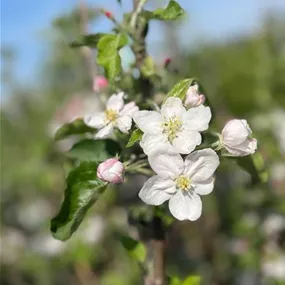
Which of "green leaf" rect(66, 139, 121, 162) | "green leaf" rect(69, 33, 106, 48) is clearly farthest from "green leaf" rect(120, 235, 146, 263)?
"green leaf" rect(69, 33, 106, 48)

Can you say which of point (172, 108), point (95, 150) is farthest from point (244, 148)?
point (95, 150)

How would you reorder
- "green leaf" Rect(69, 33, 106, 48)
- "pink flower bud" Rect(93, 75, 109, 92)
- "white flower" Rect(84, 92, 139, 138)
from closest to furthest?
"white flower" Rect(84, 92, 139, 138), "green leaf" Rect(69, 33, 106, 48), "pink flower bud" Rect(93, 75, 109, 92)

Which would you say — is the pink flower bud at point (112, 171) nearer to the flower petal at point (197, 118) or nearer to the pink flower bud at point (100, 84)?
the flower petal at point (197, 118)

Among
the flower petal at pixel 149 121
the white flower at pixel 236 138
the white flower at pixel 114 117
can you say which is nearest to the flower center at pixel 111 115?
the white flower at pixel 114 117

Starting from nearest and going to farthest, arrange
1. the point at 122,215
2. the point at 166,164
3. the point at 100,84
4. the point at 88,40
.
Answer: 1. the point at 166,164
2. the point at 88,40
3. the point at 100,84
4. the point at 122,215

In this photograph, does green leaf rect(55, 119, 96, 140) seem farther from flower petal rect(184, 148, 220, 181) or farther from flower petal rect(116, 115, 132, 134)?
flower petal rect(184, 148, 220, 181)

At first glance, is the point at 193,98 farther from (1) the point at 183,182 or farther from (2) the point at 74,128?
(2) the point at 74,128
